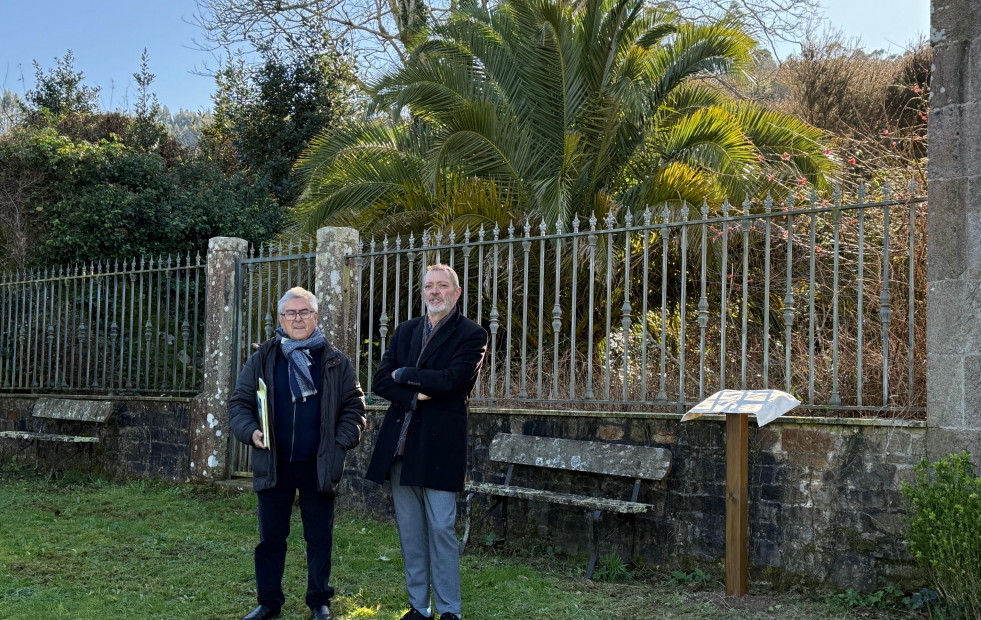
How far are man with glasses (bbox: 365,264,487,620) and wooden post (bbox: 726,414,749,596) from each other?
1.55m

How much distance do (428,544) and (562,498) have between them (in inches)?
56.0

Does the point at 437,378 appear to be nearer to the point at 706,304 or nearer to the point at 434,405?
the point at 434,405

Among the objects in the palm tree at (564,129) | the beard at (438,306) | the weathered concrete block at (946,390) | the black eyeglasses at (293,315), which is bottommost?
the weathered concrete block at (946,390)

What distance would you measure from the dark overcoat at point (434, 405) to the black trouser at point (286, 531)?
33 cm

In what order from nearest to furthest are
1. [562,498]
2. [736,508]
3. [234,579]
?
[736,508] → [234,579] → [562,498]

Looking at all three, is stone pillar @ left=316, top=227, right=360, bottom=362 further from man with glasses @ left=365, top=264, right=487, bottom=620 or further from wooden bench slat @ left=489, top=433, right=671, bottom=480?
man with glasses @ left=365, top=264, right=487, bottom=620

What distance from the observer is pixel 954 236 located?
503 cm

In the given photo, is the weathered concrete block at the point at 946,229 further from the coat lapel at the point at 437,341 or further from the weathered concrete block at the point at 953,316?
the coat lapel at the point at 437,341

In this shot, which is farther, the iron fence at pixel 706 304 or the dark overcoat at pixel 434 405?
the iron fence at pixel 706 304

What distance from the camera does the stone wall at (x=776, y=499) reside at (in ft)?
16.7

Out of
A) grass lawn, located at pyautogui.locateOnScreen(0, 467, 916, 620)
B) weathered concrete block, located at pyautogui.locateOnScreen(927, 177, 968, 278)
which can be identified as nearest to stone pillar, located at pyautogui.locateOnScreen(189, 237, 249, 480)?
grass lawn, located at pyautogui.locateOnScreen(0, 467, 916, 620)

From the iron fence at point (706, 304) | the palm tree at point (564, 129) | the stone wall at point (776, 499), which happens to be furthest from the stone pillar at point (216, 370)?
the stone wall at point (776, 499)

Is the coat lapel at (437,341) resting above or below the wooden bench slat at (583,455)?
above

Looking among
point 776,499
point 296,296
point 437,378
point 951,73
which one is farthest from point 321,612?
point 951,73
